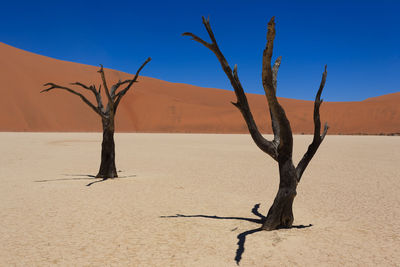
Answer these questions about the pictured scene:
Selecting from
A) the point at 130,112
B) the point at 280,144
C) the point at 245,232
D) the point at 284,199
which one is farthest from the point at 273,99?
the point at 130,112

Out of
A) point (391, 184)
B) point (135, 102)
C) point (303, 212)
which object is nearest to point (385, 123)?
point (135, 102)

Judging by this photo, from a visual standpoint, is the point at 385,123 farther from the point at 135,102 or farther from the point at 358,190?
the point at 358,190

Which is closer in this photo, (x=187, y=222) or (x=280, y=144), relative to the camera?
(x=280, y=144)

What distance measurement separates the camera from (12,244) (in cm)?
455

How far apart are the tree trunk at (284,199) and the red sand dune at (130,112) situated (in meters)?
52.5

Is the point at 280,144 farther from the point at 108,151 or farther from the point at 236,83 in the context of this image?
the point at 108,151

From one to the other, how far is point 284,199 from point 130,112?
217 feet

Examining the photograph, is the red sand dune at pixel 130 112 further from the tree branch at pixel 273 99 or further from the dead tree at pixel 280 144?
the tree branch at pixel 273 99

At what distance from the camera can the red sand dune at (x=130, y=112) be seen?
54.7 metres

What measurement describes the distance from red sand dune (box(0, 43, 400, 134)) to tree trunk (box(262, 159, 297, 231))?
2067 inches

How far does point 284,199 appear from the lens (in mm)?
5113

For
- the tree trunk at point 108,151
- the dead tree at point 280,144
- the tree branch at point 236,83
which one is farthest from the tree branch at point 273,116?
the tree trunk at point 108,151

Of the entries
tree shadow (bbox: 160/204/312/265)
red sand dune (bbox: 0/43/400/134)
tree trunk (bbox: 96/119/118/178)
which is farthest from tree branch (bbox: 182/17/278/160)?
red sand dune (bbox: 0/43/400/134)

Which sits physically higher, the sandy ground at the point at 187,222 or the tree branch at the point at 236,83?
the tree branch at the point at 236,83
